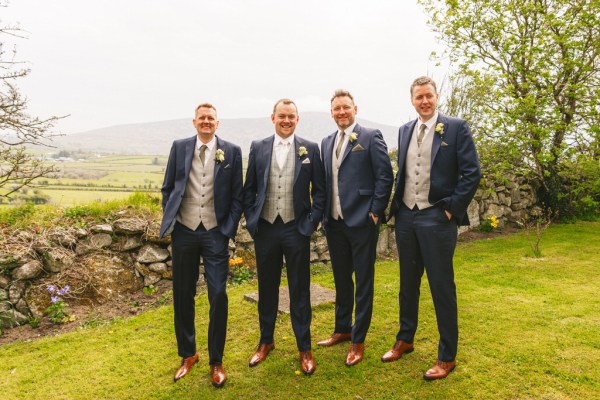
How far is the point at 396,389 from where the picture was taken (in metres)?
3.53

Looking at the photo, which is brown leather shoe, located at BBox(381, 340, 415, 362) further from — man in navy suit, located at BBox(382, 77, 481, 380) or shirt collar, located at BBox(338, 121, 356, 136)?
shirt collar, located at BBox(338, 121, 356, 136)

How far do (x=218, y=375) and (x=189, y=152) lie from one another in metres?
2.08

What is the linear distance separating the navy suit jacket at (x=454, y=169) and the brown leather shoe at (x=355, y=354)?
1553 mm

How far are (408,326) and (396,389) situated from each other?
2.27ft

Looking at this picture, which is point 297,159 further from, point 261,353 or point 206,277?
point 261,353

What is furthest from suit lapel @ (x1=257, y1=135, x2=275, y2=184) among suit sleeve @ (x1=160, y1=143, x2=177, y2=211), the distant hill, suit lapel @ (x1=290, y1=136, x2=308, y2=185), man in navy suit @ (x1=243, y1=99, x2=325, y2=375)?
the distant hill

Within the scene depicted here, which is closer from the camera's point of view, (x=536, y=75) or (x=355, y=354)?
(x=355, y=354)

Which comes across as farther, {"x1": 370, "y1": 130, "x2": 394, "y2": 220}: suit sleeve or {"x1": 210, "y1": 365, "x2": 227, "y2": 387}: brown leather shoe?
{"x1": 370, "y1": 130, "x2": 394, "y2": 220}: suit sleeve

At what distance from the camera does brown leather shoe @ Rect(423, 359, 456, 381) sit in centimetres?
364

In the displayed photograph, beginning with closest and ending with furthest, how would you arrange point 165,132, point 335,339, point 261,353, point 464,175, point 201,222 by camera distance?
point 464,175
point 201,222
point 261,353
point 335,339
point 165,132

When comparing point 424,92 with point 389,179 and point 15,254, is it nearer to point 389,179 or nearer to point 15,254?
point 389,179

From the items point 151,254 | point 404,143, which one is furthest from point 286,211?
point 151,254

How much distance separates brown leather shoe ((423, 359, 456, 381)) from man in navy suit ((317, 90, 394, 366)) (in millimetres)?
666

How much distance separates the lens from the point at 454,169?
3.73 m
